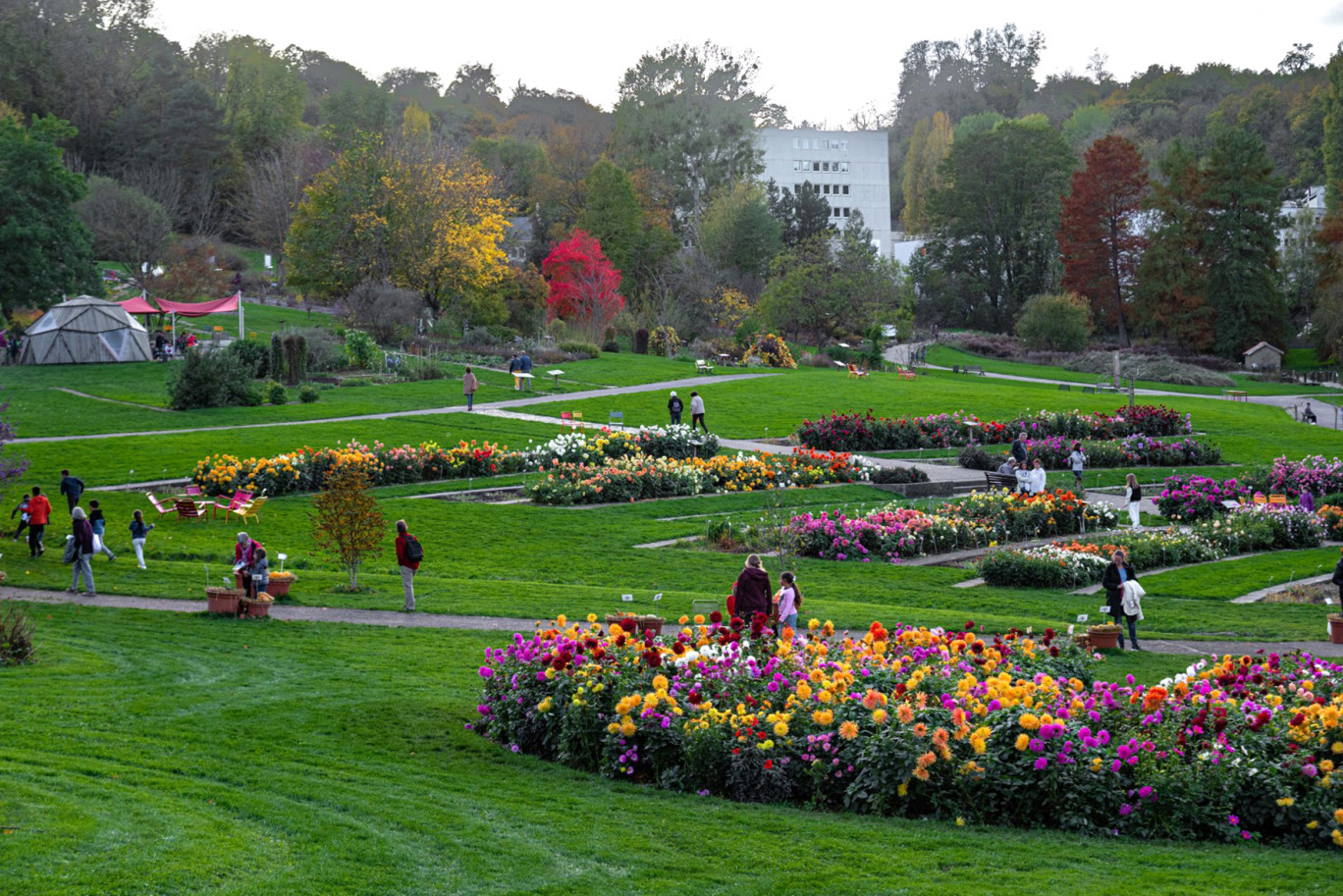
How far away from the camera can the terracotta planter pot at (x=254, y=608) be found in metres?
15.7

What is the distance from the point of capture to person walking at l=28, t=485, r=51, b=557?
19.7 meters

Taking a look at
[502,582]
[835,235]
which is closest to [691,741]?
[502,582]

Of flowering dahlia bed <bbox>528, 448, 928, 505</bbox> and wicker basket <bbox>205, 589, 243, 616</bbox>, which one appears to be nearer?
wicker basket <bbox>205, 589, 243, 616</bbox>

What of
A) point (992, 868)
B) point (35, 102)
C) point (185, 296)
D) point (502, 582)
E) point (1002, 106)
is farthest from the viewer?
point (1002, 106)

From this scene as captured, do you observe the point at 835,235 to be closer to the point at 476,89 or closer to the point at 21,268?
the point at 21,268

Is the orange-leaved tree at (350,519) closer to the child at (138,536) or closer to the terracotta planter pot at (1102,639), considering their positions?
the child at (138,536)

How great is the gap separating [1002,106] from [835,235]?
7248 centimetres

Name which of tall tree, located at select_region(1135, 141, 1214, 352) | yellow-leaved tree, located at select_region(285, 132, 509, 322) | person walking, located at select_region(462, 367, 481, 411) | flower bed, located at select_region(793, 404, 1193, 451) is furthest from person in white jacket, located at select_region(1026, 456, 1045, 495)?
tall tree, located at select_region(1135, 141, 1214, 352)

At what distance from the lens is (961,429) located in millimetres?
35000

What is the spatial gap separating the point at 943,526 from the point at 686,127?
213ft

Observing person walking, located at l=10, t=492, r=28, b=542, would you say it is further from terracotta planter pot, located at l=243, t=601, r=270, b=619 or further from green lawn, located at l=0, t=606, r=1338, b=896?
green lawn, located at l=0, t=606, r=1338, b=896

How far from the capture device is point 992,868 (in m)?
7.57

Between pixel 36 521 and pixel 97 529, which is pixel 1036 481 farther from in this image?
pixel 36 521

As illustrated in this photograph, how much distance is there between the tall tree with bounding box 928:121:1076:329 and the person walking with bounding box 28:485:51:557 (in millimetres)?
65668
